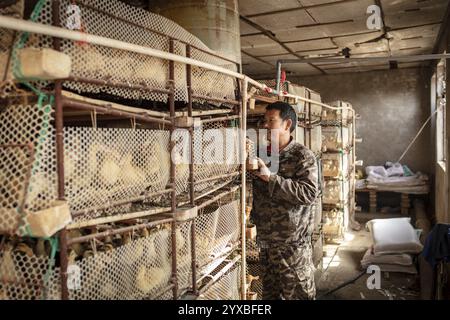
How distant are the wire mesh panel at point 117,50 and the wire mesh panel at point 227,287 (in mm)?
1779

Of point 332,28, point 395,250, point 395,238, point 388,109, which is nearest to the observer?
point 395,250

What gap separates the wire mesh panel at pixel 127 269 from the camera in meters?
2.34

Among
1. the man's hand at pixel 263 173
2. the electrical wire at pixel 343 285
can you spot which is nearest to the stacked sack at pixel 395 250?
the electrical wire at pixel 343 285

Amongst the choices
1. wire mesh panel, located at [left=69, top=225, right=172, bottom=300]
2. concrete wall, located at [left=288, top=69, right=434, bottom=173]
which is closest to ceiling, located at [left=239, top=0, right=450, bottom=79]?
concrete wall, located at [left=288, top=69, right=434, bottom=173]

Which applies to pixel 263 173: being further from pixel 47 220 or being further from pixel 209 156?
pixel 47 220

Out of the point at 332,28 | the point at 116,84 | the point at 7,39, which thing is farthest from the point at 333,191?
the point at 7,39

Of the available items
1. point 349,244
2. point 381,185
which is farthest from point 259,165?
point 381,185

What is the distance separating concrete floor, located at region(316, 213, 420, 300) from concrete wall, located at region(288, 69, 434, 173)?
231 inches

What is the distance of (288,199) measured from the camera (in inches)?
152

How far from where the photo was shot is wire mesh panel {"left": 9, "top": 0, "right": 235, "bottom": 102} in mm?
2246

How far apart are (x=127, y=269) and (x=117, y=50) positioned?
155 cm
